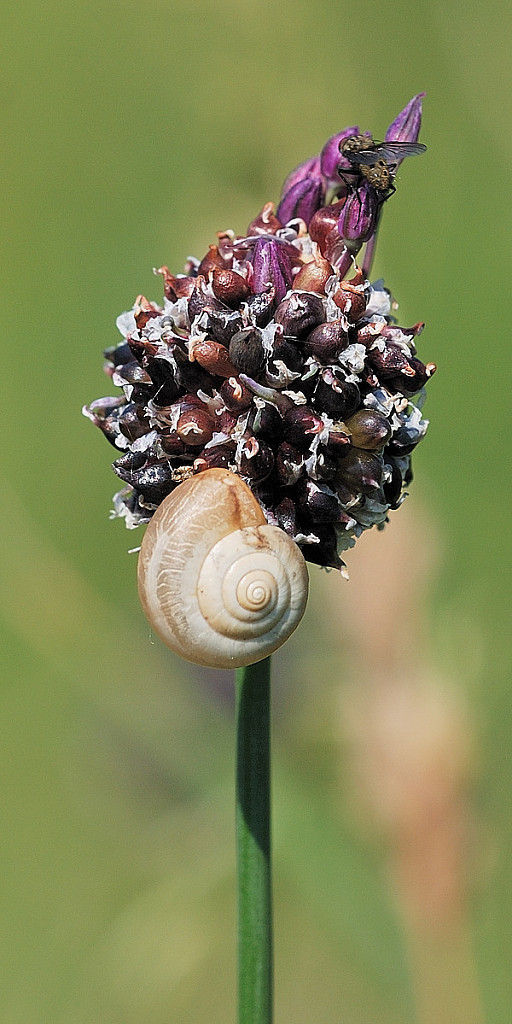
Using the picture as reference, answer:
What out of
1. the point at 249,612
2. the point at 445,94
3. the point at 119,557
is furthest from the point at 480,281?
the point at 249,612

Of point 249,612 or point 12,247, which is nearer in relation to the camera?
point 249,612

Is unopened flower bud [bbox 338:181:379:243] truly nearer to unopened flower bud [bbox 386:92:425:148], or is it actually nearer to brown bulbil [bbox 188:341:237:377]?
unopened flower bud [bbox 386:92:425:148]

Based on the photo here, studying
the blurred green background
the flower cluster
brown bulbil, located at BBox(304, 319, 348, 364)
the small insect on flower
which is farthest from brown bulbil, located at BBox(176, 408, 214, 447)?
the blurred green background

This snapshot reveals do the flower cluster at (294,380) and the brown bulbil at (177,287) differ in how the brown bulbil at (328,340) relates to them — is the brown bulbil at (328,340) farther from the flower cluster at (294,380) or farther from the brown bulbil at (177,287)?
the brown bulbil at (177,287)

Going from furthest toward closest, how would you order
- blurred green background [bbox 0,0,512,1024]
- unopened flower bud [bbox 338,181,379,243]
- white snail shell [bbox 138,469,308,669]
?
blurred green background [bbox 0,0,512,1024]
unopened flower bud [bbox 338,181,379,243]
white snail shell [bbox 138,469,308,669]

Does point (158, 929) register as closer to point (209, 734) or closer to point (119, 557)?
point (209, 734)

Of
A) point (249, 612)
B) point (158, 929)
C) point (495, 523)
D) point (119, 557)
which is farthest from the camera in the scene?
point (119, 557)

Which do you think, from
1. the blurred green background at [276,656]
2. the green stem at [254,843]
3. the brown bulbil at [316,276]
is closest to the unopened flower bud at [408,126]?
the brown bulbil at [316,276]
